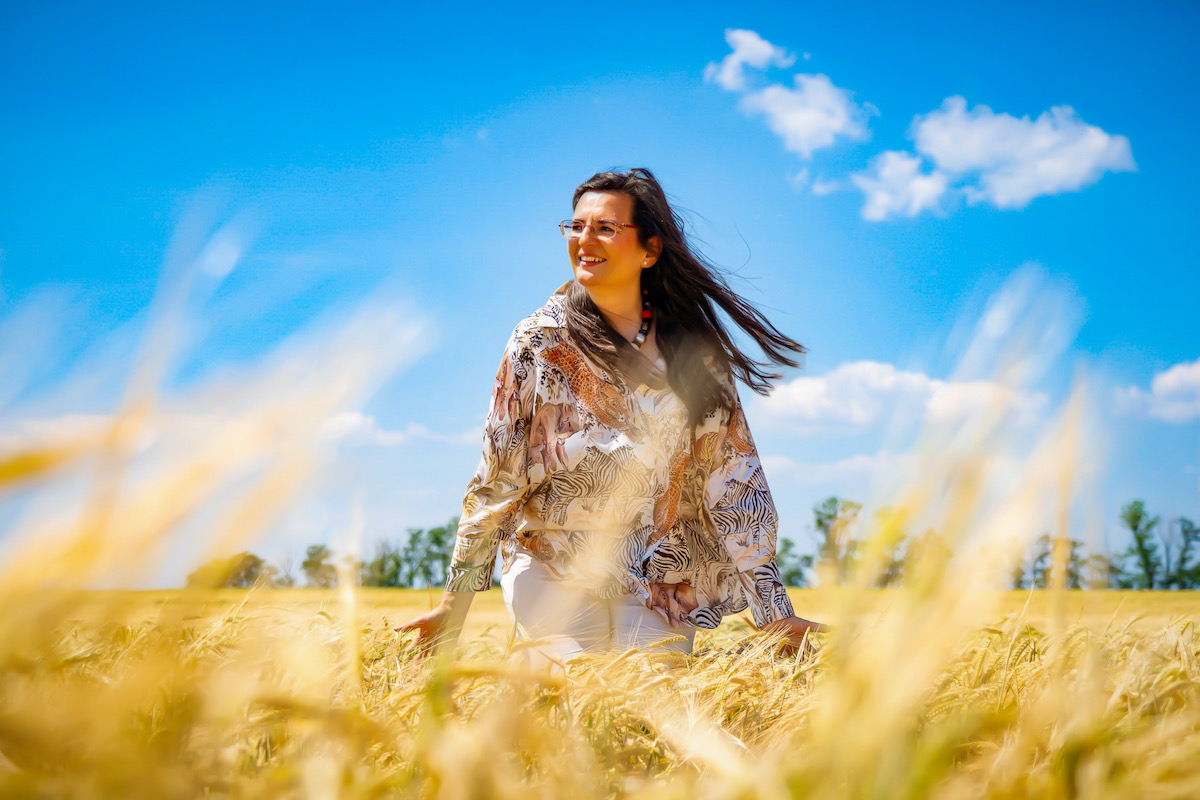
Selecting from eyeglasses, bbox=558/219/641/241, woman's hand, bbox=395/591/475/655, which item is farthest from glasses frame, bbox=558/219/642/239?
woman's hand, bbox=395/591/475/655

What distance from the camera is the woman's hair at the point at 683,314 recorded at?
2.52 m

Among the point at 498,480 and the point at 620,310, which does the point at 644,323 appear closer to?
the point at 620,310

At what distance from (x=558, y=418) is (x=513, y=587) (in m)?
0.53

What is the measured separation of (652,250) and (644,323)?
275 millimetres

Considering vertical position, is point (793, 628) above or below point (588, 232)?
below

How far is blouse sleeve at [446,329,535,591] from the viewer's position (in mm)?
2092

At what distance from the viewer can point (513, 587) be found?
2223 millimetres

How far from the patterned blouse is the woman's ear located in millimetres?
431

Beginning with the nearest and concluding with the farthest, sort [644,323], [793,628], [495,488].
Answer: [793,628] < [495,488] < [644,323]

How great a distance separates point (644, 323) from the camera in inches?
106

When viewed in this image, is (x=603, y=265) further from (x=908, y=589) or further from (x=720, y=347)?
(x=908, y=589)

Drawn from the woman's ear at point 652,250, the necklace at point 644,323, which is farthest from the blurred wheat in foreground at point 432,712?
the woman's ear at point 652,250

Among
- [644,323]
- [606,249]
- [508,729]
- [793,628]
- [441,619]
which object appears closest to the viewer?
[508,729]

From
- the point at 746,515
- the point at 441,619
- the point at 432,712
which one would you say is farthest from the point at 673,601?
the point at 432,712
